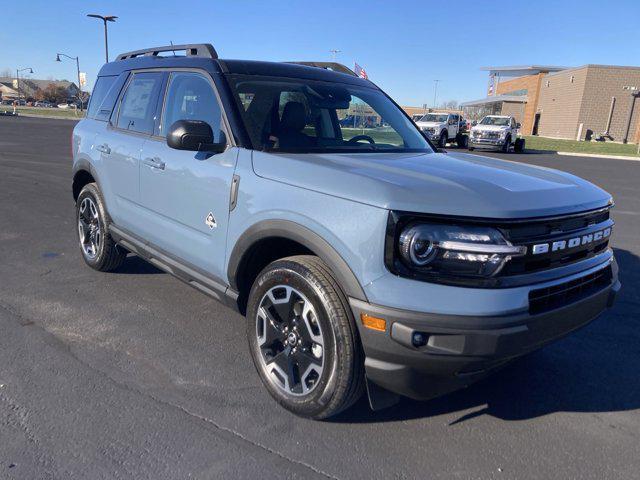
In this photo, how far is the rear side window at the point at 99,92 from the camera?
5020 millimetres

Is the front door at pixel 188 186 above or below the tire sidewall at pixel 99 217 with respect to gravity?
above

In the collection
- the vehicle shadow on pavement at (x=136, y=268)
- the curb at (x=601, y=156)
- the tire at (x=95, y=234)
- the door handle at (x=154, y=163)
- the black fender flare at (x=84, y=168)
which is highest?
the door handle at (x=154, y=163)

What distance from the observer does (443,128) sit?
27094 mm

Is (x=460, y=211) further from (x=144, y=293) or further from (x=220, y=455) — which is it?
(x=144, y=293)

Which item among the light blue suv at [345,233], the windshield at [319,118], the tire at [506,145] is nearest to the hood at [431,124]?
the tire at [506,145]

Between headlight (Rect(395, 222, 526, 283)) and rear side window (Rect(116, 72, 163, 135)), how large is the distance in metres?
2.61

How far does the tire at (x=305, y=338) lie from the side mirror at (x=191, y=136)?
2.96 ft

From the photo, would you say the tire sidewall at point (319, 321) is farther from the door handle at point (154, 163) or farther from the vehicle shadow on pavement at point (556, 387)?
the door handle at point (154, 163)

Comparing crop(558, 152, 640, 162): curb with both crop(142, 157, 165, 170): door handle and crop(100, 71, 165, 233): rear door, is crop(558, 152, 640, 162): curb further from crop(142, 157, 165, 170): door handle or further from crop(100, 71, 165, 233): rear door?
crop(142, 157, 165, 170): door handle

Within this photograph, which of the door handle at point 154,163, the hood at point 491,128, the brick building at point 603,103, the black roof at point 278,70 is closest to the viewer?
the black roof at point 278,70

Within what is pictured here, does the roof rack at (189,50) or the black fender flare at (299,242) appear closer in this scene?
the black fender flare at (299,242)

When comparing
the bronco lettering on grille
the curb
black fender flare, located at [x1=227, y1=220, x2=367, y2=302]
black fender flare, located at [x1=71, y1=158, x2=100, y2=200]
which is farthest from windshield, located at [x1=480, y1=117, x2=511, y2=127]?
black fender flare, located at [x1=227, y1=220, x2=367, y2=302]

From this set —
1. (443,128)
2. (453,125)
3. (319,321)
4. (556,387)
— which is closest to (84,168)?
(319,321)

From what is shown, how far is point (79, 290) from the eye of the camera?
4621 millimetres
